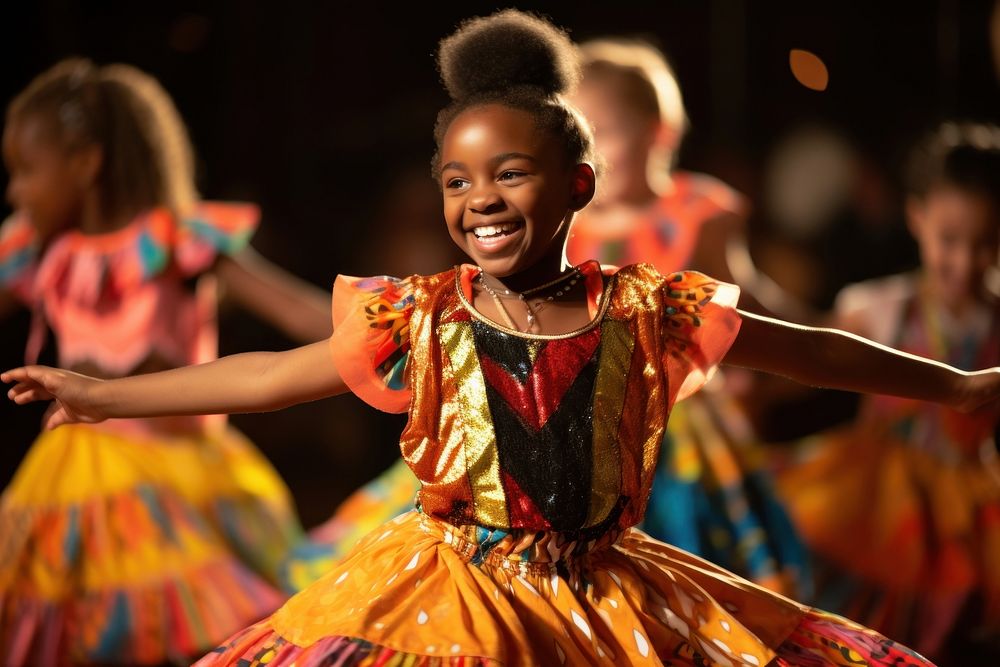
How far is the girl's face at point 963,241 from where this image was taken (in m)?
4.36

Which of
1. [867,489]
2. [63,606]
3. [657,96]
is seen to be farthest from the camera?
[867,489]

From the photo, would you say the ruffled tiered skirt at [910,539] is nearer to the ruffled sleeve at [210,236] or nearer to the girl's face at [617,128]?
the girl's face at [617,128]

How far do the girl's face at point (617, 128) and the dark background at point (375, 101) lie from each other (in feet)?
2.68

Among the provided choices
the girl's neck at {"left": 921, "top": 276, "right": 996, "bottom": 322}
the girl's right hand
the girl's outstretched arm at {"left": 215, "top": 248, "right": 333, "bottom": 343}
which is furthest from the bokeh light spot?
the girl's right hand

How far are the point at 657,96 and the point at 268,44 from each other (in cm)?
135

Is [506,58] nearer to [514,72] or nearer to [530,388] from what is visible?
[514,72]

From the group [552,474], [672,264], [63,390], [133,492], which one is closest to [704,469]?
[672,264]

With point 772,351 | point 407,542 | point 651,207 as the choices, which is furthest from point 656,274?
point 651,207

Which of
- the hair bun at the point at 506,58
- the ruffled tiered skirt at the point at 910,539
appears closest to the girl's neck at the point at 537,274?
the hair bun at the point at 506,58

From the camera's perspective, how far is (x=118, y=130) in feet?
13.1

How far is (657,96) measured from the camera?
13.1 ft

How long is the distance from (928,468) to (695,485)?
40.1 inches

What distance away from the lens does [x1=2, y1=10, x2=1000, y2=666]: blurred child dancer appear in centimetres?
216

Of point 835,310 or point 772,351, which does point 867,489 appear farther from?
point 772,351
